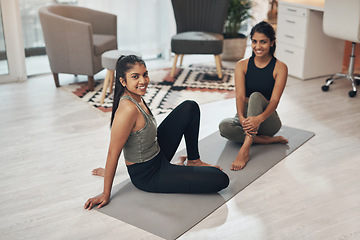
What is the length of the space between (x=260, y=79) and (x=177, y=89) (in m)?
1.53

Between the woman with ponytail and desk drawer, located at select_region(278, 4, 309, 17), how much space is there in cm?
245

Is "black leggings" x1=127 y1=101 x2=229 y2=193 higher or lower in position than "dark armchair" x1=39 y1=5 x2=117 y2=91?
lower

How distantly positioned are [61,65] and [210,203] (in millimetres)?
2527

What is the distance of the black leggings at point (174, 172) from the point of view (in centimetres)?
239

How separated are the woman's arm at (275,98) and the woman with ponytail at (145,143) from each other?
1.36 feet

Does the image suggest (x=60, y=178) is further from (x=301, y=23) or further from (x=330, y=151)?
(x=301, y=23)

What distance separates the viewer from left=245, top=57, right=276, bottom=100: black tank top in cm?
295

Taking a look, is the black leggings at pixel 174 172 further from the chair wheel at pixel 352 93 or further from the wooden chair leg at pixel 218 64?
the wooden chair leg at pixel 218 64

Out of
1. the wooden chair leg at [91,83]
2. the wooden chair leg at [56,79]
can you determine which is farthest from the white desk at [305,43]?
the wooden chair leg at [56,79]

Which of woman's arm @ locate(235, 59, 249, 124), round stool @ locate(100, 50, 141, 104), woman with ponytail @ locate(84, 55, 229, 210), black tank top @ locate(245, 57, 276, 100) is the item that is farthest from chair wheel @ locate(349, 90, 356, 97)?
woman with ponytail @ locate(84, 55, 229, 210)

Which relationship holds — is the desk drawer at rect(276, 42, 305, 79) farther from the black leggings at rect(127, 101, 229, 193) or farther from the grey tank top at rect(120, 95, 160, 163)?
the grey tank top at rect(120, 95, 160, 163)

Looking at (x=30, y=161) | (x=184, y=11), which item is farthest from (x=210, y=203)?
(x=184, y=11)

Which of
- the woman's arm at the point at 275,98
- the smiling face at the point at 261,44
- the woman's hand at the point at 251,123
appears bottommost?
the woman's hand at the point at 251,123

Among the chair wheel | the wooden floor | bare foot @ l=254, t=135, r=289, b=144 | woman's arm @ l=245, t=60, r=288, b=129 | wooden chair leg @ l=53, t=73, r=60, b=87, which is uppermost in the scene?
woman's arm @ l=245, t=60, r=288, b=129
